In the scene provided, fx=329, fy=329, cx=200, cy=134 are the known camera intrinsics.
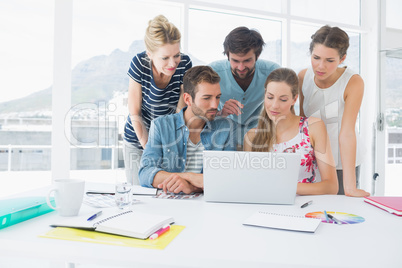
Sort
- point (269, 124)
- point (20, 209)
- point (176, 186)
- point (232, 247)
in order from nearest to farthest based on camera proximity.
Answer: point (232, 247) < point (20, 209) < point (176, 186) < point (269, 124)

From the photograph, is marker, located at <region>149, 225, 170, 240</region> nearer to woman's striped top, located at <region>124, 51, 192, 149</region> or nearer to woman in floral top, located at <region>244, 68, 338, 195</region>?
woman in floral top, located at <region>244, 68, 338, 195</region>

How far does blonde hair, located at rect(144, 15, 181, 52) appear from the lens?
231 centimetres

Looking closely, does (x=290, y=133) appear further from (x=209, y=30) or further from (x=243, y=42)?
(x=209, y=30)

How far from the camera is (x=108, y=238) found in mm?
764

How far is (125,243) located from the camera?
73cm

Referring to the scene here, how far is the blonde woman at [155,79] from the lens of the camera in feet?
7.54

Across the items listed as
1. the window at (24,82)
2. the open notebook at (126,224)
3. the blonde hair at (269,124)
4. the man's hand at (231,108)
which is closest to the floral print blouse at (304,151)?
the blonde hair at (269,124)

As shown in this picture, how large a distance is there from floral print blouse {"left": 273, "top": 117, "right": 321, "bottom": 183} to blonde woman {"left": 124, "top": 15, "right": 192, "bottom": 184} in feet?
2.65

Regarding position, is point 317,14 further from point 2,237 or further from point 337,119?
point 2,237

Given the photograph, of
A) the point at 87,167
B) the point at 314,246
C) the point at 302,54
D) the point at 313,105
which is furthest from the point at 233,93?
the point at 314,246

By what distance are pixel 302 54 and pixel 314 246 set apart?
98.1 inches

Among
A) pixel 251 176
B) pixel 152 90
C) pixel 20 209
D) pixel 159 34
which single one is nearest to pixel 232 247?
pixel 251 176

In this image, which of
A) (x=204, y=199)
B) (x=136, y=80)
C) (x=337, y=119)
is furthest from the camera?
(x=136, y=80)

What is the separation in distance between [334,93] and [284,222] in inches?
60.7
